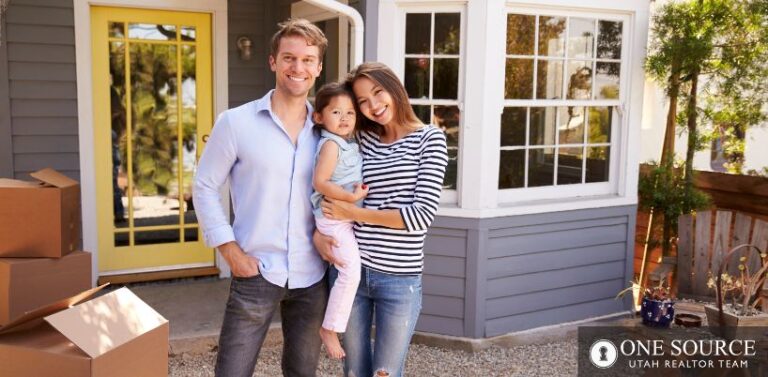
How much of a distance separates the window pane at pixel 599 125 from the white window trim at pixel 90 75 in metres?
2.55

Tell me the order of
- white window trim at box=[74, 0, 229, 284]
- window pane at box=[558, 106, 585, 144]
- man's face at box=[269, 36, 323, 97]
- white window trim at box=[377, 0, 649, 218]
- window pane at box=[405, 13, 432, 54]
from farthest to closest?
white window trim at box=[74, 0, 229, 284] → window pane at box=[558, 106, 585, 144] → window pane at box=[405, 13, 432, 54] → white window trim at box=[377, 0, 649, 218] → man's face at box=[269, 36, 323, 97]

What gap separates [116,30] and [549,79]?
2.90m

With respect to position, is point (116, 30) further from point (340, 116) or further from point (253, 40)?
point (340, 116)

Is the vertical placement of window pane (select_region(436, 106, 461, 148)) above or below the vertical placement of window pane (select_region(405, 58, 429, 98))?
below

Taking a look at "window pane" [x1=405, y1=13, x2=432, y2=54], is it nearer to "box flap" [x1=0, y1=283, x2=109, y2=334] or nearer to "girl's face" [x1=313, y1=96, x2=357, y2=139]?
"girl's face" [x1=313, y1=96, x2=357, y2=139]

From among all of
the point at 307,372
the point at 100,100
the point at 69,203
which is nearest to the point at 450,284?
the point at 307,372

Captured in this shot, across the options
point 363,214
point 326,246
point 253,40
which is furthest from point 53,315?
point 253,40

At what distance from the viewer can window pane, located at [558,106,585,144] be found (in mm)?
4289

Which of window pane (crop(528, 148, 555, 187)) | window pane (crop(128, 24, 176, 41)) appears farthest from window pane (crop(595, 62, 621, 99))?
window pane (crop(128, 24, 176, 41))

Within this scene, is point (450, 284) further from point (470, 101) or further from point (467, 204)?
point (470, 101)

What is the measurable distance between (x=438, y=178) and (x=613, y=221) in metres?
2.87

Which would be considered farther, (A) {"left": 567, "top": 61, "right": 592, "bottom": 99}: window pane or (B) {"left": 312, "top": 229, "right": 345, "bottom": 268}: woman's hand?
(A) {"left": 567, "top": 61, "right": 592, "bottom": 99}: window pane

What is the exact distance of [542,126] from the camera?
4.21 metres

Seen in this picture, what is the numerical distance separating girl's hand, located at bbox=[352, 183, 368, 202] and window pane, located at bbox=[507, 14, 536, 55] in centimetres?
228
